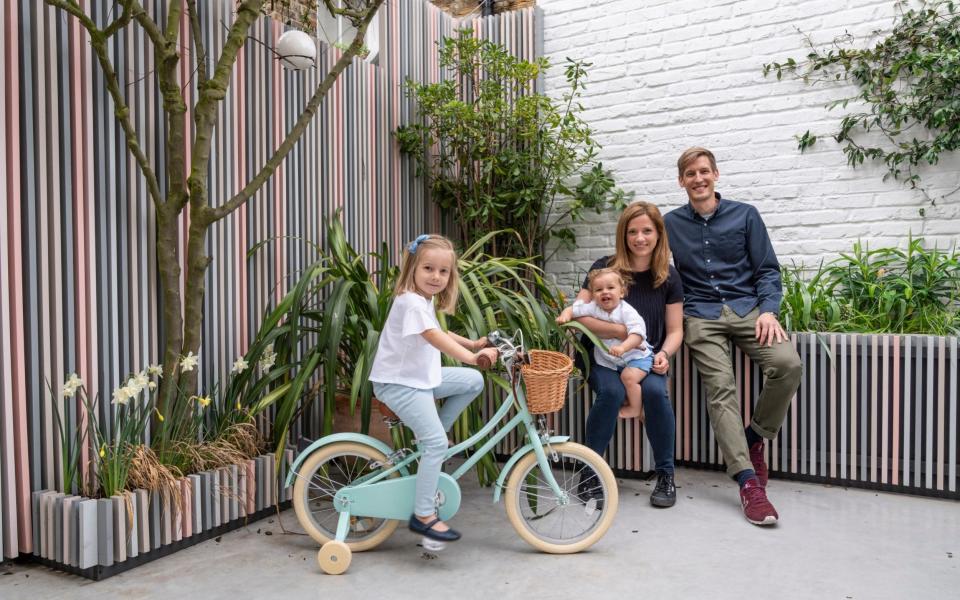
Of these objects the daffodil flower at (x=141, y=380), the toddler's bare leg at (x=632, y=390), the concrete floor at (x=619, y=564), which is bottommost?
the concrete floor at (x=619, y=564)

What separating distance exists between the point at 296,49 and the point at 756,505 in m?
2.45

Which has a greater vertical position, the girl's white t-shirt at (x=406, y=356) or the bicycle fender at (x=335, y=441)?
the girl's white t-shirt at (x=406, y=356)

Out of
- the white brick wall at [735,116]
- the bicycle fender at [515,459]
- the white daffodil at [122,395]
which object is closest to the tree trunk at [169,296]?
the white daffodil at [122,395]

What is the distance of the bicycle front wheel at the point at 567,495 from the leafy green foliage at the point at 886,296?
1.42 m

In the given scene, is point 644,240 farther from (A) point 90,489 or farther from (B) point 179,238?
(A) point 90,489

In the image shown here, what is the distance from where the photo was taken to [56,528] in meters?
2.21

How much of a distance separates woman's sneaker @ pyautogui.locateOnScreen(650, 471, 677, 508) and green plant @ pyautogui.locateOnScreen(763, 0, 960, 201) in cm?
191

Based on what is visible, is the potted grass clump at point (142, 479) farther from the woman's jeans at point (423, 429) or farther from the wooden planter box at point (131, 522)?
the woman's jeans at point (423, 429)

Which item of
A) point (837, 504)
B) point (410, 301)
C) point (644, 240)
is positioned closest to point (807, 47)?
point (644, 240)

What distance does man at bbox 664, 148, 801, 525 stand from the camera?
302cm

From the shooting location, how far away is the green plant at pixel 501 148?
399 centimetres

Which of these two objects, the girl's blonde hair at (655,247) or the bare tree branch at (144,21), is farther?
the girl's blonde hair at (655,247)

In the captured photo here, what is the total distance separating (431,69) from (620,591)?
3.12 meters

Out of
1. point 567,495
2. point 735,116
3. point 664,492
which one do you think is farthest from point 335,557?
point 735,116
